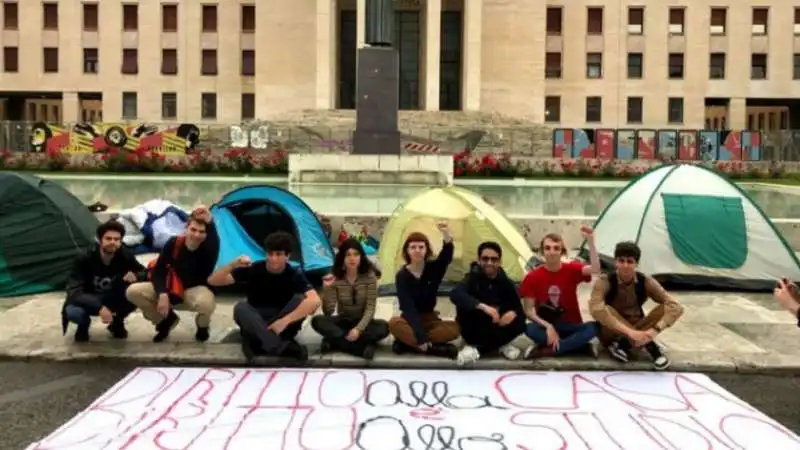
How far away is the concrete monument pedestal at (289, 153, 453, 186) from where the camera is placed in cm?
1933

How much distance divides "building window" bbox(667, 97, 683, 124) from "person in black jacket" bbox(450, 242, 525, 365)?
53995 millimetres

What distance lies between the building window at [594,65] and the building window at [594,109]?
1.57 m

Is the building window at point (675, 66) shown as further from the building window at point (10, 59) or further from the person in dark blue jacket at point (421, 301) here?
the person in dark blue jacket at point (421, 301)

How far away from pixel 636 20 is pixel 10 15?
143 ft

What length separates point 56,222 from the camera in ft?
36.1

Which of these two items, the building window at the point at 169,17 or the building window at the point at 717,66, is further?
the building window at the point at 717,66

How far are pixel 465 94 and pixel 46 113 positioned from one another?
37.8m

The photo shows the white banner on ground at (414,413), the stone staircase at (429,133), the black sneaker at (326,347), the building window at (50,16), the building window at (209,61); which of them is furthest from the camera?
the building window at (50,16)

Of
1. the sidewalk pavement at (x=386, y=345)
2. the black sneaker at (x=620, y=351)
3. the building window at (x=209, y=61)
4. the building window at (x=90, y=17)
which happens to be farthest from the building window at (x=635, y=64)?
the black sneaker at (x=620, y=351)

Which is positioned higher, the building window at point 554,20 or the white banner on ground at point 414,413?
the building window at point 554,20

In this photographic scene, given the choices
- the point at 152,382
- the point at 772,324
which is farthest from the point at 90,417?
the point at 772,324

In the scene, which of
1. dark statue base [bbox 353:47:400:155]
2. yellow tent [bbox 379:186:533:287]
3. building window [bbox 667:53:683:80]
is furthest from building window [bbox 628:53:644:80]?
yellow tent [bbox 379:186:533:287]

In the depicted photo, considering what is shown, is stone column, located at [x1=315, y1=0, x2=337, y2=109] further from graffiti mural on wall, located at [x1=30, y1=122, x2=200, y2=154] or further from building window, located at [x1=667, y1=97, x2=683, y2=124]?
building window, located at [x1=667, y1=97, x2=683, y2=124]

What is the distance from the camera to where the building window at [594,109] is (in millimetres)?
57719
